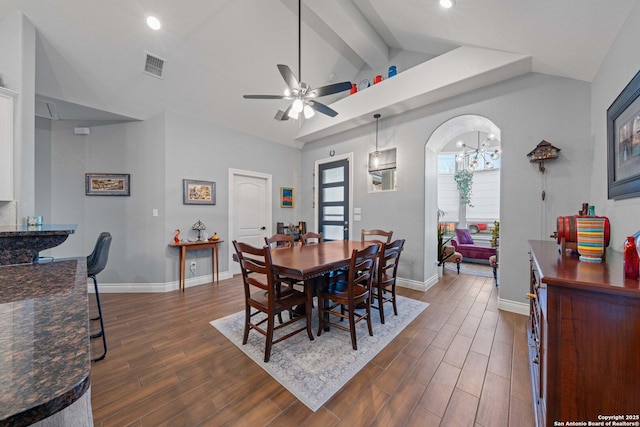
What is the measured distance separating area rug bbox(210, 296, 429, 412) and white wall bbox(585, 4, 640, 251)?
1.84 meters

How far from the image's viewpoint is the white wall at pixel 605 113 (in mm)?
1526

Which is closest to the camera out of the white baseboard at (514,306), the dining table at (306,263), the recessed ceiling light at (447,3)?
the dining table at (306,263)

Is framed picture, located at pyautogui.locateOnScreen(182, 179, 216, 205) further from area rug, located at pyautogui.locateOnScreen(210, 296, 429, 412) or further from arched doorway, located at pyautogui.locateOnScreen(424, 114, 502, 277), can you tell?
arched doorway, located at pyautogui.locateOnScreen(424, 114, 502, 277)

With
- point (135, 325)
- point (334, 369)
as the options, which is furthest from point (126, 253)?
point (334, 369)

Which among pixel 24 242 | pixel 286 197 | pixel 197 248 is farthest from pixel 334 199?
pixel 24 242

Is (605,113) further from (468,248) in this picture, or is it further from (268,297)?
(468,248)

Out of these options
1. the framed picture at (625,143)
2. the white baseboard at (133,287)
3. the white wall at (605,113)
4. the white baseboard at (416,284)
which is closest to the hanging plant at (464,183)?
the white baseboard at (416,284)

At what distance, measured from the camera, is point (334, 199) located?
4992 mm

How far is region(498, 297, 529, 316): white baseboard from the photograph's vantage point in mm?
2820

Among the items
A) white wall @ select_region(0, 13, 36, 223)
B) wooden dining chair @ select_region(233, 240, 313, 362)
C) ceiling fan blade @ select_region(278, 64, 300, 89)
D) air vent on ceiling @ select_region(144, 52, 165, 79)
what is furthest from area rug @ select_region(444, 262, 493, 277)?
white wall @ select_region(0, 13, 36, 223)

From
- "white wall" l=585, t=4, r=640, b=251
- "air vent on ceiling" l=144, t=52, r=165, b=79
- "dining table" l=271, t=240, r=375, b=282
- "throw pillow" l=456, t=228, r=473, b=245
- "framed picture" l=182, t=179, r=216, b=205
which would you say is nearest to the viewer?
"white wall" l=585, t=4, r=640, b=251

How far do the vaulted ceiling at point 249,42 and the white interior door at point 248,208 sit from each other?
1007mm

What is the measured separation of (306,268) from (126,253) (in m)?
3.44

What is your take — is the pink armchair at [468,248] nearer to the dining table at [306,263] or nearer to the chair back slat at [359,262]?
the dining table at [306,263]
